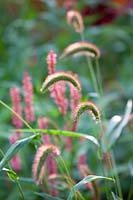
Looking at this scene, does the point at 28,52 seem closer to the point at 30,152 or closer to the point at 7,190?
the point at 30,152

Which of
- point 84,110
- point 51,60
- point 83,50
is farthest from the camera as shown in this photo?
point 83,50

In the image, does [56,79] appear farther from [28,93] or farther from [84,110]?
[28,93]

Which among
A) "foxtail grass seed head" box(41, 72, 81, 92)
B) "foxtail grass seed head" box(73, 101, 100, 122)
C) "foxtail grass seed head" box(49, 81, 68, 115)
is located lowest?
"foxtail grass seed head" box(73, 101, 100, 122)

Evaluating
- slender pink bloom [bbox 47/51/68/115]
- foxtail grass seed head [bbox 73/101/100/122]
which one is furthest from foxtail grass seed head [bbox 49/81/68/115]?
foxtail grass seed head [bbox 73/101/100/122]

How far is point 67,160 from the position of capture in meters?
2.09

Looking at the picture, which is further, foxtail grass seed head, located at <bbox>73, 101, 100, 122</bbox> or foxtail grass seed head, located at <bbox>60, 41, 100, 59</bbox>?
foxtail grass seed head, located at <bbox>60, 41, 100, 59</bbox>

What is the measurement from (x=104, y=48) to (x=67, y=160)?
1402 millimetres

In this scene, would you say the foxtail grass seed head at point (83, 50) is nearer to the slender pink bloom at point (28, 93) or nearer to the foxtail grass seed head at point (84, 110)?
the slender pink bloom at point (28, 93)

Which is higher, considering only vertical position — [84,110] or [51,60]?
[51,60]

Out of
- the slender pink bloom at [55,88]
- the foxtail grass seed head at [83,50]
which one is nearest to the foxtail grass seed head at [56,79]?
the slender pink bloom at [55,88]

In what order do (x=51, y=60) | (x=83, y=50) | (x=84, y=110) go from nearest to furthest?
1. (x=84, y=110)
2. (x=51, y=60)
3. (x=83, y=50)

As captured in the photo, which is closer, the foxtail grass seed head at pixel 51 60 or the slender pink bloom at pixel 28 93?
the foxtail grass seed head at pixel 51 60

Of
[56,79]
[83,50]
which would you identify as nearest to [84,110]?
[56,79]

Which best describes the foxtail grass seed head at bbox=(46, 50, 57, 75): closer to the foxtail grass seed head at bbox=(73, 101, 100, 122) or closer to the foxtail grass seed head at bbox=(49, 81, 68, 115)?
the foxtail grass seed head at bbox=(49, 81, 68, 115)
